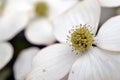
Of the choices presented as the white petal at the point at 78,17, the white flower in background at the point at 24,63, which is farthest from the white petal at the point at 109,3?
the white flower in background at the point at 24,63

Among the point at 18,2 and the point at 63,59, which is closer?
the point at 63,59

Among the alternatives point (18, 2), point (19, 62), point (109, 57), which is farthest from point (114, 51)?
point (18, 2)

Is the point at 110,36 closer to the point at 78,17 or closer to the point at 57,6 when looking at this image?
the point at 78,17

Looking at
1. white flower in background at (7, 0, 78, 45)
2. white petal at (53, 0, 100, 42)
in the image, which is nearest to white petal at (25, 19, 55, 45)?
white flower in background at (7, 0, 78, 45)

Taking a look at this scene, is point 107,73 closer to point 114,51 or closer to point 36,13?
point 114,51

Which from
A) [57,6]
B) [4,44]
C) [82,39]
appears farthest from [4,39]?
[82,39]
